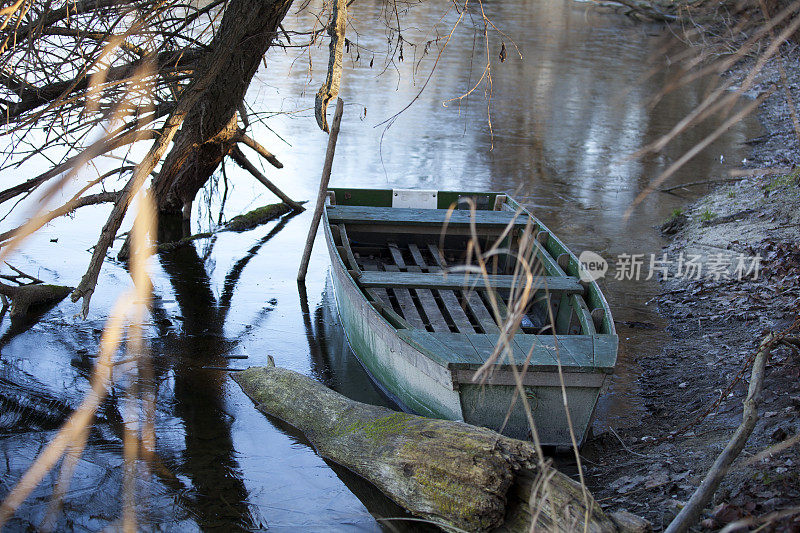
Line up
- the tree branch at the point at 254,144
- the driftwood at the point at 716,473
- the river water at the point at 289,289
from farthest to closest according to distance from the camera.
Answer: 1. the tree branch at the point at 254,144
2. the river water at the point at 289,289
3. the driftwood at the point at 716,473

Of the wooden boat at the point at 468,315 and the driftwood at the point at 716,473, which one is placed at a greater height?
the wooden boat at the point at 468,315

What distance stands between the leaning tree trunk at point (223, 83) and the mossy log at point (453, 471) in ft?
10.5

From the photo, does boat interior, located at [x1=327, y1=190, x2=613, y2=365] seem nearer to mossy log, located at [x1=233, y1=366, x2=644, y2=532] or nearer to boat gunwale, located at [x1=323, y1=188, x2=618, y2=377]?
boat gunwale, located at [x1=323, y1=188, x2=618, y2=377]

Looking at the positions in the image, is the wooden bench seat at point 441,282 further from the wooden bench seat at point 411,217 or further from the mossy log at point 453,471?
the mossy log at point 453,471

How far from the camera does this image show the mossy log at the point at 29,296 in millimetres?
7688

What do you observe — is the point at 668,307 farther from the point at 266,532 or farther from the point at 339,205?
the point at 266,532

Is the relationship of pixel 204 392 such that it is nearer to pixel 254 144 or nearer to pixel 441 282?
pixel 441 282

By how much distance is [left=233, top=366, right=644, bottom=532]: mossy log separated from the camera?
400 centimetres

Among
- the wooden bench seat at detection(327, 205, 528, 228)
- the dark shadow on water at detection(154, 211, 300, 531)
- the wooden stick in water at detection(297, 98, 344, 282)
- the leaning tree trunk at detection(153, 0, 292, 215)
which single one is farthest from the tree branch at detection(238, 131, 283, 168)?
the wooden bench seat at detection(327, 205, 528, 228)

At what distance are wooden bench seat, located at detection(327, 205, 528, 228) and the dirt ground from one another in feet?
6.51

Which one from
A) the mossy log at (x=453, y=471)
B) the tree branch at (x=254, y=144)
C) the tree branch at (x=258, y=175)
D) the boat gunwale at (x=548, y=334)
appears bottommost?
the mossy log at (x=453, y=471)

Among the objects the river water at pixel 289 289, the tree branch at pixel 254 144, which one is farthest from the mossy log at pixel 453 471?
the tree branch at pixel 254 144

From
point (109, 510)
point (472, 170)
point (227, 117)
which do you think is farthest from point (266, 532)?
point (472, 170)

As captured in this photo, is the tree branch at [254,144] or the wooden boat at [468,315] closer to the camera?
the wooden boat at [468,315]
